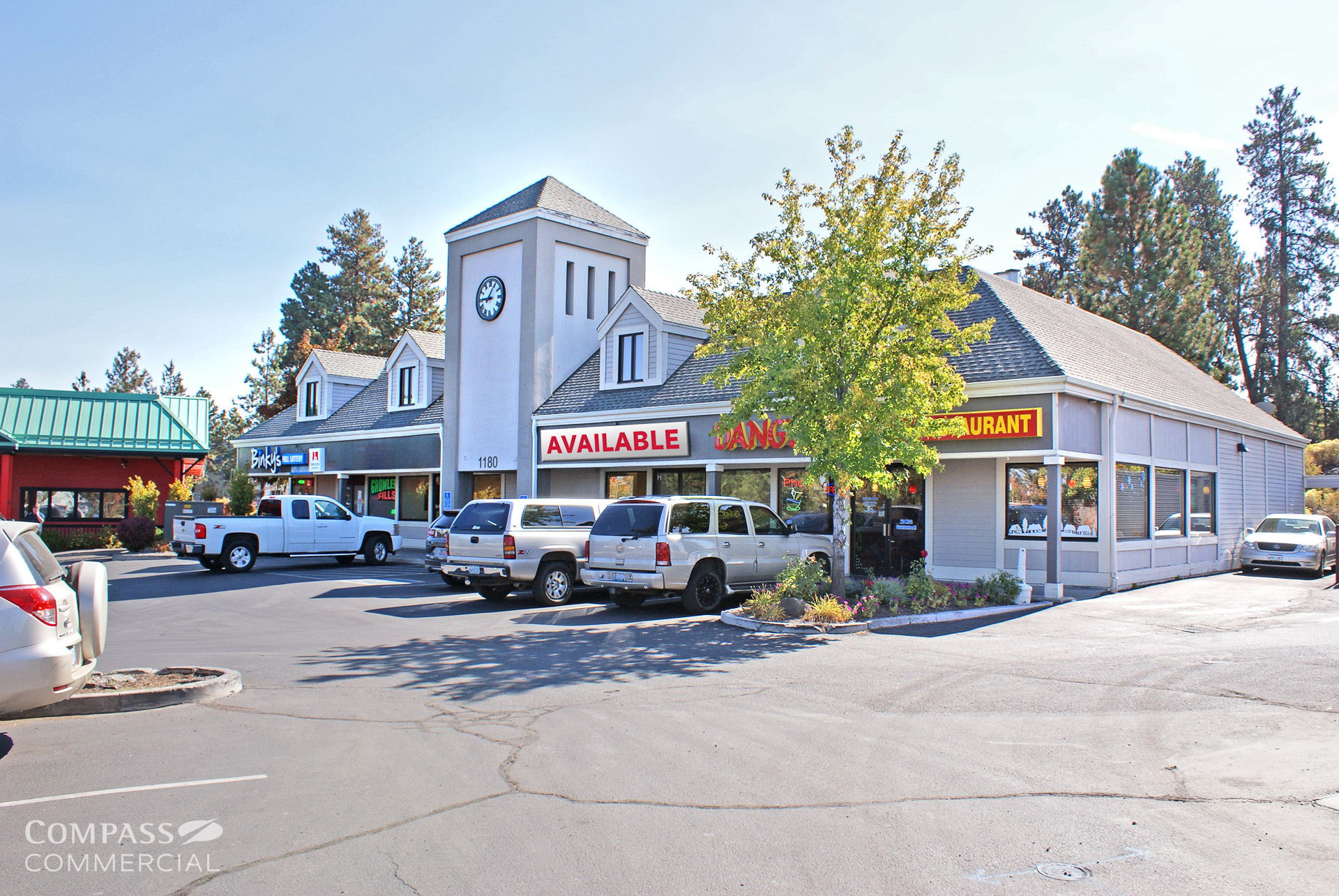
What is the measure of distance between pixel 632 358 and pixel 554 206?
5.50 m

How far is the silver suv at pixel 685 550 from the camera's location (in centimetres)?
1443

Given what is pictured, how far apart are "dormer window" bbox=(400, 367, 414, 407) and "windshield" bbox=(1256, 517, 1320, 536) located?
2776 centimetres

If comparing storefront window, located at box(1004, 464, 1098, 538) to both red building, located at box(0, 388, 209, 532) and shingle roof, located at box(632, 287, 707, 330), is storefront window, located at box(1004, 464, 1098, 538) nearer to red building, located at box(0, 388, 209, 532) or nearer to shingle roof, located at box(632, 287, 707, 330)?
shingle roof, located at box(632, 287, 707, 330)

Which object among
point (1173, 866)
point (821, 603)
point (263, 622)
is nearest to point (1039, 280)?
point (821, 603)

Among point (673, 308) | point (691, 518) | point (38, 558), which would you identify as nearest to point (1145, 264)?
point (673, 308)

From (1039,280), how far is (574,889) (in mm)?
53262

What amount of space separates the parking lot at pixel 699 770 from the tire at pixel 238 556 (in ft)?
38.2

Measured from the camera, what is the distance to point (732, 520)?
15.6 metres

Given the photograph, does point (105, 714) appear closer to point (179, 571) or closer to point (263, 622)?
point (263, 622)

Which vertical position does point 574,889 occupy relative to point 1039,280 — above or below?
below

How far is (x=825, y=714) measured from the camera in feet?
25.8

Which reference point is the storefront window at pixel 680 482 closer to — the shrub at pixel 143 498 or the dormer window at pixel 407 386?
the dormer window at pixel 407 386

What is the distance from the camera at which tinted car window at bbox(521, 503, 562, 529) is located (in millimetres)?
16484

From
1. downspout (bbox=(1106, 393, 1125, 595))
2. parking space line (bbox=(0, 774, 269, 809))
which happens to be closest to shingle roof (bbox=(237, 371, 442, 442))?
downspout (bbox=(1106, 393, 1125, 595))
